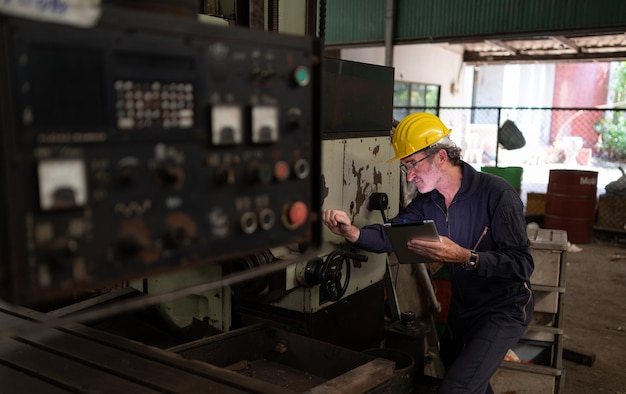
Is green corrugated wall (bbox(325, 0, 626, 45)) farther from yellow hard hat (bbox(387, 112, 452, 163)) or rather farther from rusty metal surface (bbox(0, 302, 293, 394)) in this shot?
rusty metal surface (bbox(0, 302, 293, 394))

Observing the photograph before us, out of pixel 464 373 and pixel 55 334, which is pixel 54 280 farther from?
pixel 464 373

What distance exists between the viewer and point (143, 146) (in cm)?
64

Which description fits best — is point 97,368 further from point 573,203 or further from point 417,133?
point 573,203

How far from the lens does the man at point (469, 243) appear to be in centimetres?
168

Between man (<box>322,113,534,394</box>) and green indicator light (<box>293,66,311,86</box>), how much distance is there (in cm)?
94

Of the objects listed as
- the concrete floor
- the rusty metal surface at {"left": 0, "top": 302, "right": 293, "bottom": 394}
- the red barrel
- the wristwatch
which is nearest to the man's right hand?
the wristwatch

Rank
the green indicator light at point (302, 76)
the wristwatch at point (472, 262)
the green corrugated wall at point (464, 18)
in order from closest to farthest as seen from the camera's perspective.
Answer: the green indicator light at point (302, 76) → the wristwatch at point (472, 262) → the green corrugated wall at point (464, 18)

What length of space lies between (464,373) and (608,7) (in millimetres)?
4075

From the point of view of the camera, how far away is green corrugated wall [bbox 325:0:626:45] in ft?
15.2

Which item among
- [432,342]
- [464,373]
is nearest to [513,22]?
[432,342]

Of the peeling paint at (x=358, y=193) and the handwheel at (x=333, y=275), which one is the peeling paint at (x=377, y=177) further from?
the handwheel at (x=333, y=275)

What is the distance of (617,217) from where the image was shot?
530 cm

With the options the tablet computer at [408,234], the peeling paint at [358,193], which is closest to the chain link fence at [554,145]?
the peeling paint at [358,193]

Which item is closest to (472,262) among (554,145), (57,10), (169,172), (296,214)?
(296,214)
